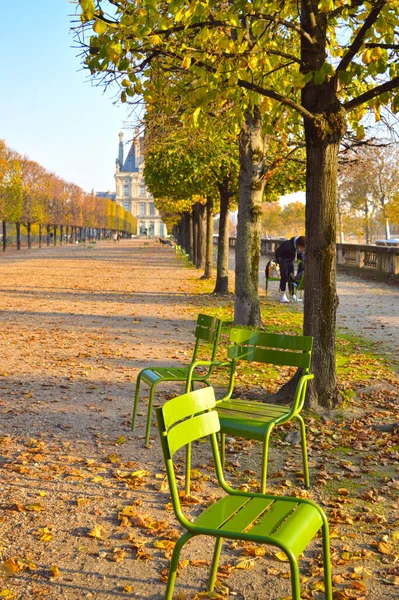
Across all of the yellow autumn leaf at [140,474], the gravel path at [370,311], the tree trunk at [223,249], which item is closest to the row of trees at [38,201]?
the gravel path at [370,311]

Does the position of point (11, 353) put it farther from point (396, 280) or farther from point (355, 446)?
point (396, 280)

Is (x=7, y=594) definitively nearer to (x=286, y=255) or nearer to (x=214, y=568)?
(x=214, y=568)

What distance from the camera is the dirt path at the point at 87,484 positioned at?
369cm

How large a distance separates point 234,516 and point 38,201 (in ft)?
194

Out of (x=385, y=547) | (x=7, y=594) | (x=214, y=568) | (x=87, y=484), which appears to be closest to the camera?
(x=7, y=594)

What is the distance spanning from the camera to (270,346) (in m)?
5.55

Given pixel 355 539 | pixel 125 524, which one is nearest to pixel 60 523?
pixel 125 524

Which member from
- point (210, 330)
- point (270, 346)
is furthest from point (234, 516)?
point (210, 330)

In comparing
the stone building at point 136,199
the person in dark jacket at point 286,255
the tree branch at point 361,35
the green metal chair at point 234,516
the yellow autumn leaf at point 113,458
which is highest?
the stone building at point 136,199

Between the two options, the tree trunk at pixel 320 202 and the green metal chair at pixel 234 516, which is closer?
the green metal chair at pixel 234 516

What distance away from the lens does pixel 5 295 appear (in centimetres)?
1933

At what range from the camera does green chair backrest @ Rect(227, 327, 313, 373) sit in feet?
17.7

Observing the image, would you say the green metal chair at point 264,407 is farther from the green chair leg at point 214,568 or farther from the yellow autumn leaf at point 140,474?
the green chair leg at point 214,568

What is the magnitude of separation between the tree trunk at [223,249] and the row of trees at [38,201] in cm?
3089
